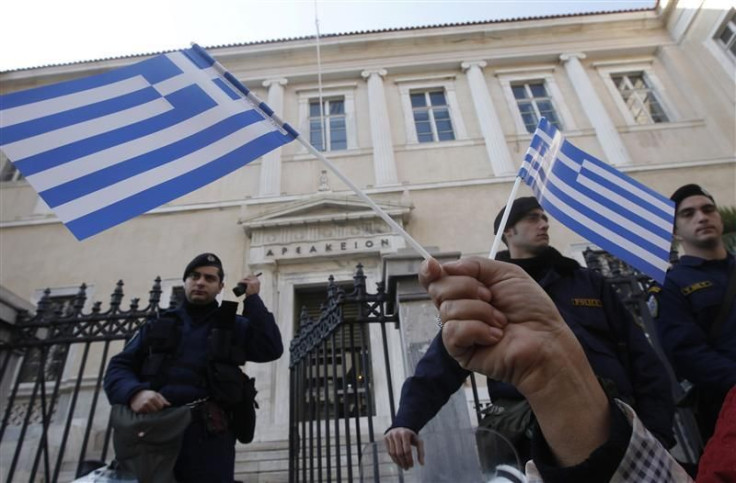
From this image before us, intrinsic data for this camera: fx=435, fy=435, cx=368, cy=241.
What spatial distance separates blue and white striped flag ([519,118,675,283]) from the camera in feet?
8.63

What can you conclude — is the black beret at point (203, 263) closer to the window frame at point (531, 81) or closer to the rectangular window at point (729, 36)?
the window frame at point (531, 81)

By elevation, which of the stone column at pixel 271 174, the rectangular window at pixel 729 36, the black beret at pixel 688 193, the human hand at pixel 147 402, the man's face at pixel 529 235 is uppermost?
the rectangular window at pixel 729 36

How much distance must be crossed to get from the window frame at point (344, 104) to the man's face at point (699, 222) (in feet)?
28.1

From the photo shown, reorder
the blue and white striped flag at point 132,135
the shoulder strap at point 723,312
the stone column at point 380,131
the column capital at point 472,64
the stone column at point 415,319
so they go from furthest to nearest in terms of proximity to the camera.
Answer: the column capital at point 472,64, the stone column at point 380,131, the stone column at point 415,319, the shoulder strap at point 723,312, the blue and white striped flag at point 132,135

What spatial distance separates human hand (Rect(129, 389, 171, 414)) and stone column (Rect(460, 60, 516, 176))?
9.15 meters

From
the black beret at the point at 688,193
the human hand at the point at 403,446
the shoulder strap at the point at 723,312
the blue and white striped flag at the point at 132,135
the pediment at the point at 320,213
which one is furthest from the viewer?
the pediment at the point at 320,213

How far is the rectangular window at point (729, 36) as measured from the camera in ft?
36.1

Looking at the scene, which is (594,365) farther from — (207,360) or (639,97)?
(639,97)

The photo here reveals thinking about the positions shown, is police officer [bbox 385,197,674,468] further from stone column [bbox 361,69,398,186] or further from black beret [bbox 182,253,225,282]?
stone column [bbox 361,69,398,186]

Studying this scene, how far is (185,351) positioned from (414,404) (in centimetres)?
158

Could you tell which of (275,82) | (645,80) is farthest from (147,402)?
(645,80)

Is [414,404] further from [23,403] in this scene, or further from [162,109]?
[23,403]

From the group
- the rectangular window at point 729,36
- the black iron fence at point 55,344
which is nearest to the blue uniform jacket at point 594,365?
the black iron fence at point 55,344

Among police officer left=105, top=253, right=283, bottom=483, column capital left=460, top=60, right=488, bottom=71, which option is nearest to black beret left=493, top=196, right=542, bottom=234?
police officer left=105, top=253, right=283, bottom=483
